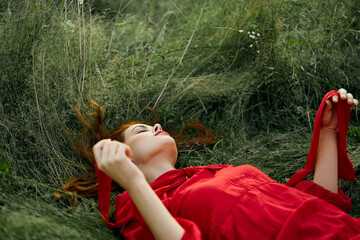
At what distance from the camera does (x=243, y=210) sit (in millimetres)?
1773

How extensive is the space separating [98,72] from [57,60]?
11.6 inches

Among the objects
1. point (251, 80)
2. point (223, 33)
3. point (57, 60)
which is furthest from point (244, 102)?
point (57, 60)

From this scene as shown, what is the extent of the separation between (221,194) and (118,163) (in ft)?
1.85

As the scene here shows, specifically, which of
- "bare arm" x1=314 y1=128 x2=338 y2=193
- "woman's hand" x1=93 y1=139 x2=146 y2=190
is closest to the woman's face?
"woman's hand" x1=93 y1=139 x2=146 y2=190

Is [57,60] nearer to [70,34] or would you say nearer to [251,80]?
[70,34]

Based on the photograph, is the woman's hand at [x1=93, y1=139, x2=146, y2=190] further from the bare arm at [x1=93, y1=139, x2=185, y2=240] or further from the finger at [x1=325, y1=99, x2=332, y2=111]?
the finger at [x1=325, y1=99, x2=332, y2=111]

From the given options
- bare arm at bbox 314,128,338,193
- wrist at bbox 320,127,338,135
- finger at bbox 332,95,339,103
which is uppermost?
finger at bbox 332,95,339,103

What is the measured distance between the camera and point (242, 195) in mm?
1824

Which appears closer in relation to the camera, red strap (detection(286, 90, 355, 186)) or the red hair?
red strap (detection(286, 90, 355, 186))

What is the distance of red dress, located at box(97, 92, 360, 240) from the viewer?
5.64ft

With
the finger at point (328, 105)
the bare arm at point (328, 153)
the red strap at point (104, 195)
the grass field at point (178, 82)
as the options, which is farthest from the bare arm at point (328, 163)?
the red strap at point (104, 195)

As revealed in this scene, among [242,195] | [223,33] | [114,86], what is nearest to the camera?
[242,195]

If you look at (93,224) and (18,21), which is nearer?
(93,224)

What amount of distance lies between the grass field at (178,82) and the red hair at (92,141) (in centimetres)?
6
